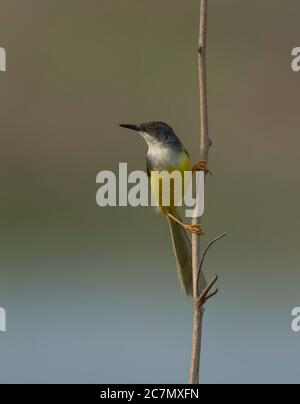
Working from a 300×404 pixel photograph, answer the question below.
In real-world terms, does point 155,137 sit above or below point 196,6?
below

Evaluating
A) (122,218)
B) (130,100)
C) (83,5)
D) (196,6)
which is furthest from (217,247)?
(83,5)

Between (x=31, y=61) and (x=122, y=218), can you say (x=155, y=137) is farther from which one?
(x=31, y=61)

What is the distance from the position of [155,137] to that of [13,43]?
5.03 meters

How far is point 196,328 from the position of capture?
169 centimetres

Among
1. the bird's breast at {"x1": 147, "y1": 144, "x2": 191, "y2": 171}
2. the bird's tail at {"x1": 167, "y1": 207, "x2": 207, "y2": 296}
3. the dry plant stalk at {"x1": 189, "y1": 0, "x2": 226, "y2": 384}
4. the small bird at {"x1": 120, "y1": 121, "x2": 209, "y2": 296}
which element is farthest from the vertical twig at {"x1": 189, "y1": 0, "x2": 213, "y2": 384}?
the bird's breast at {"x1": 147, "y1": 144, "x2": 191, "y2": 171}

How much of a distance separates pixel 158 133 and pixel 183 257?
488 millimetres

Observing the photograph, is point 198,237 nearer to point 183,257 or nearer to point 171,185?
point 183,257

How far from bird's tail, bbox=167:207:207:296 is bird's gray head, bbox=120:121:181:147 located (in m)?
0.22

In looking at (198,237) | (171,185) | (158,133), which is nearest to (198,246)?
(198,237)

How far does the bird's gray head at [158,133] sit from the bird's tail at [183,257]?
0.22 meters

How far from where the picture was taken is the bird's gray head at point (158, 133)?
2.73m

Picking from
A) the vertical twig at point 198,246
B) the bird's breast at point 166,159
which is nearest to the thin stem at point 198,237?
the vertical twig at point 198,246

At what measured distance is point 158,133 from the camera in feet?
9.10

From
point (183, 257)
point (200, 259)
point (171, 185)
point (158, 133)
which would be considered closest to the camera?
point (200, 259)
